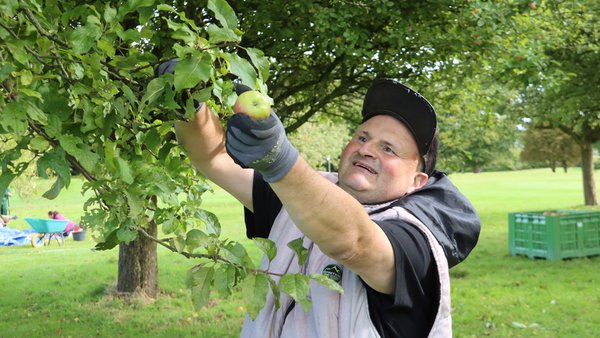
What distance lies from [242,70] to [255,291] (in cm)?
57

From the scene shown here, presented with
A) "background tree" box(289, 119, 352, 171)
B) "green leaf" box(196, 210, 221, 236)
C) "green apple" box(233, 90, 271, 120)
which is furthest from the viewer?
"background tree" box(289, 119, 352, 171)

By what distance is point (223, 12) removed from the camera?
1.67m

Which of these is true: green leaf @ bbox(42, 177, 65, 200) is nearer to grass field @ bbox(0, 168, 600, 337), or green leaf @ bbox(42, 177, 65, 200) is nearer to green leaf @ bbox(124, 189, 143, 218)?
green leaf @ bbox(124, 189, 143, 218)

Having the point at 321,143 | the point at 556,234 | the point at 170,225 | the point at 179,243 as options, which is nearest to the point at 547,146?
the point at 321,143

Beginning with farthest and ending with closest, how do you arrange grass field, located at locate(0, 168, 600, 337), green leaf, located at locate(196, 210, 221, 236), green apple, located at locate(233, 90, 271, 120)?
grass field, located at locate(0, 168, 600, 337), green leaf, located at locate(196, 210, 221, 236), green apple, located at locate(233, 90, 271, 120)

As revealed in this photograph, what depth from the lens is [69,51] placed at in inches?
75.4

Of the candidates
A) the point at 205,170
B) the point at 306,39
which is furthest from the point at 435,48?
the point at 205,170

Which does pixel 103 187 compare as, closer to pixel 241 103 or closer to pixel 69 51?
pixel 69 51

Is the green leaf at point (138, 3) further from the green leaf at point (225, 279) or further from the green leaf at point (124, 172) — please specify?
the green leaf at point (225, 279)

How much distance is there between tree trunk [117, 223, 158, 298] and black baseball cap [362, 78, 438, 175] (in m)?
7.90

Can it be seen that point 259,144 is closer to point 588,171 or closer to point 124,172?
point 124,172

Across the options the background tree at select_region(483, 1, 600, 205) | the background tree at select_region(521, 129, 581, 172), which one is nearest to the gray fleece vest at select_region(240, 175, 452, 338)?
the background tree at select_region(483, 1, 600, 205)

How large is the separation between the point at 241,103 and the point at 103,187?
0.84m

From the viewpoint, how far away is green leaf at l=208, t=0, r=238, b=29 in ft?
5.36
